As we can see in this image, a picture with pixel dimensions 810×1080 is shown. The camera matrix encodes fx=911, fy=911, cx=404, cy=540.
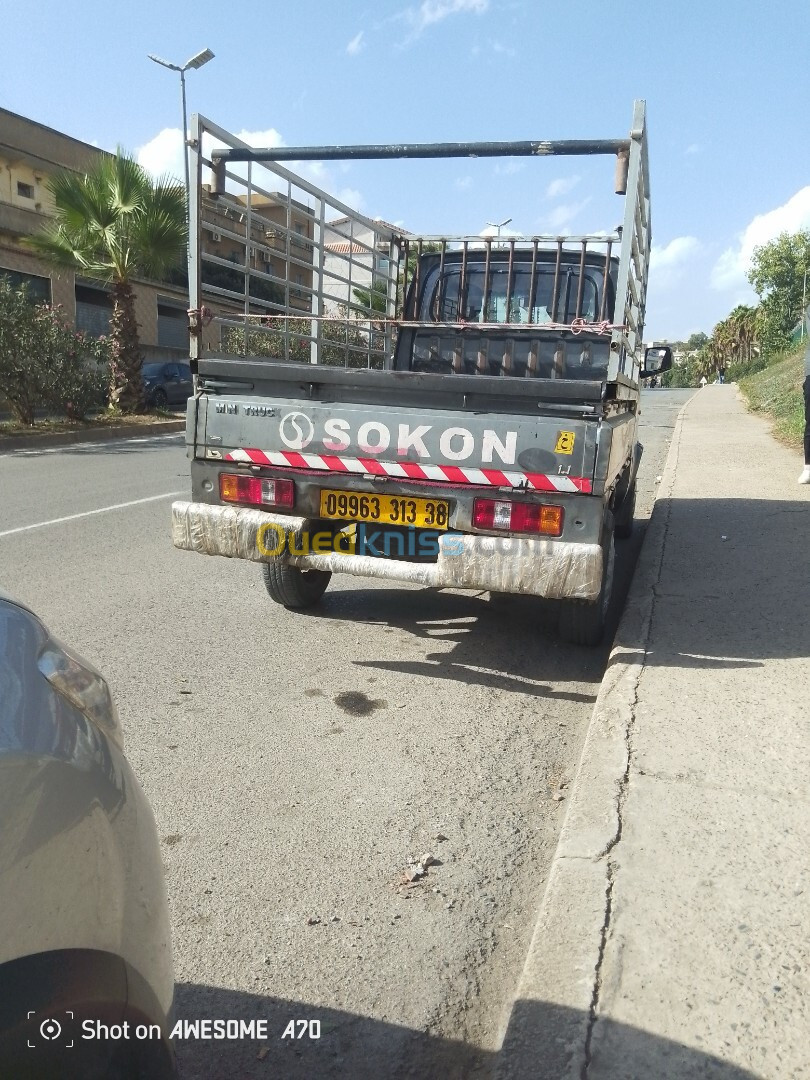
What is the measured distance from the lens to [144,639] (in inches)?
201

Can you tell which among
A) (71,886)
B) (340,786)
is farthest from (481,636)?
(71,886)

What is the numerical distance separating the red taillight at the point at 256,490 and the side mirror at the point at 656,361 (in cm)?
385

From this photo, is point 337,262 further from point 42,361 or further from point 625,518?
point 42,361

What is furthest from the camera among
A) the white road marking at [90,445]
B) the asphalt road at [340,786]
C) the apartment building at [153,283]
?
the white road marking at [90,445]

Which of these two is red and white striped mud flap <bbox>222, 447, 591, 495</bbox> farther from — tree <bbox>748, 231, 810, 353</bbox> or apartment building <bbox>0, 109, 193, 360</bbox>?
tree <bbox>748, 231, 810, 353</bbox>

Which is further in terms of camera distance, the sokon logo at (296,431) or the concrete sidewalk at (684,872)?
the sokon logo at (296,431)

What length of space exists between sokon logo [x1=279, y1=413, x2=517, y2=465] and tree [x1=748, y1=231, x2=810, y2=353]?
6246cm

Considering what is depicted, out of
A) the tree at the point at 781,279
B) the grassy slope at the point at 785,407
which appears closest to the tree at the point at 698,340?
the tree at the point at 781,279

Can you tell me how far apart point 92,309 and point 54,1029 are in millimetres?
32312

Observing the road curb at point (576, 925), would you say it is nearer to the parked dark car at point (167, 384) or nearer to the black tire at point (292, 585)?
the black tire at point (292, 585)

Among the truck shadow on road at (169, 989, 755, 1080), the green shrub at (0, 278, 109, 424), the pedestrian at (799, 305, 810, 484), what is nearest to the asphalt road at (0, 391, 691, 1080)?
the truck shadow on road at (169, 989, 755, 1080)

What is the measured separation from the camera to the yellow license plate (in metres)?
4.61

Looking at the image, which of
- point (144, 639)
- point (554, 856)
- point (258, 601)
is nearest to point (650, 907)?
point (554, 856)

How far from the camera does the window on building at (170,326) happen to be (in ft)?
116
